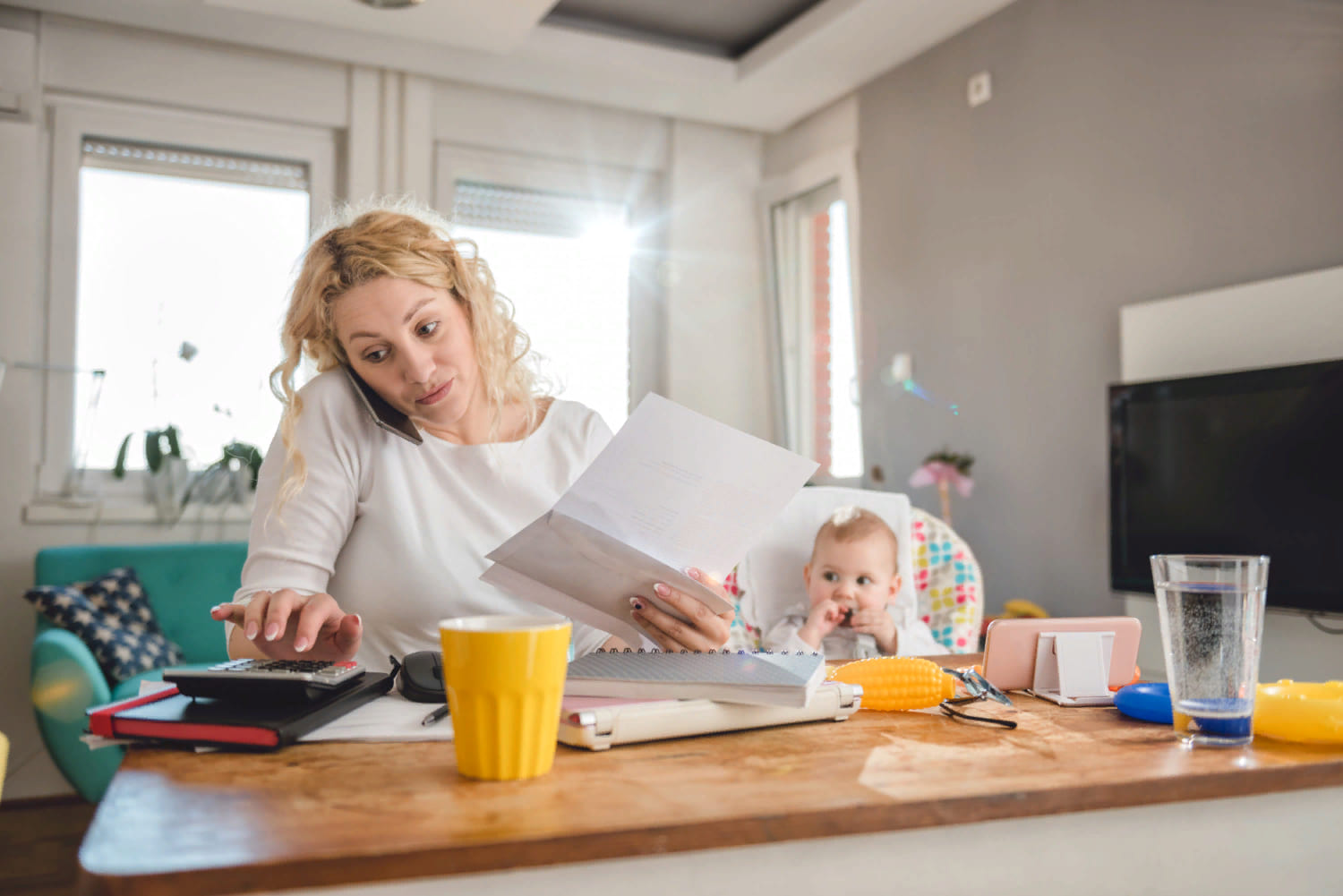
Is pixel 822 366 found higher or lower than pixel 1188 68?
lower

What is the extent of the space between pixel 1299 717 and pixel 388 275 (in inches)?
42.2

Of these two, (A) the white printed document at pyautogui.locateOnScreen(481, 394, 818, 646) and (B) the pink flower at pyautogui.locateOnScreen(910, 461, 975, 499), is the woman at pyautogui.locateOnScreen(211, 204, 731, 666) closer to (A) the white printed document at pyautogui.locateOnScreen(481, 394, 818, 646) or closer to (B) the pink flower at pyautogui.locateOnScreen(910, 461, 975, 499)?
(A) the white printed document at pyautogui.locateOnScreen(481, 394, 818, 646)

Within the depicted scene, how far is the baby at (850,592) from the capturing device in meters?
1.83

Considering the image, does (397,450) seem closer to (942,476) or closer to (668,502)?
(668,502)

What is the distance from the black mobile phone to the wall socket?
2640 mm

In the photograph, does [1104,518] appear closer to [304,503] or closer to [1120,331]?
[1120,331]

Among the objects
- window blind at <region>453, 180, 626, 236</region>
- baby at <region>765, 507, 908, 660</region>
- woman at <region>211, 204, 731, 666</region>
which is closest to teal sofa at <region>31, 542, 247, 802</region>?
window blind at <region>453, 180, 626, 236</region>

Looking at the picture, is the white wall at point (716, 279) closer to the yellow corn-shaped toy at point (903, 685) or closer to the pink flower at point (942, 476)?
the pink flower at point (942, 476)

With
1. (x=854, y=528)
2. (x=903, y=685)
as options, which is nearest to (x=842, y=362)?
(x=854, y=528)

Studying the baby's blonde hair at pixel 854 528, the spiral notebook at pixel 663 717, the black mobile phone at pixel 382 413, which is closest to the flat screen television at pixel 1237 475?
the baby's blonde hair at pixel 854 528

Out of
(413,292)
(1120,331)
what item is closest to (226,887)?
(413,292)

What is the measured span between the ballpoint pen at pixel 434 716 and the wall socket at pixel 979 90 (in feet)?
10.0

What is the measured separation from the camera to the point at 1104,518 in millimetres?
2797

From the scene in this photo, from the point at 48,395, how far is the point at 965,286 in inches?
124
